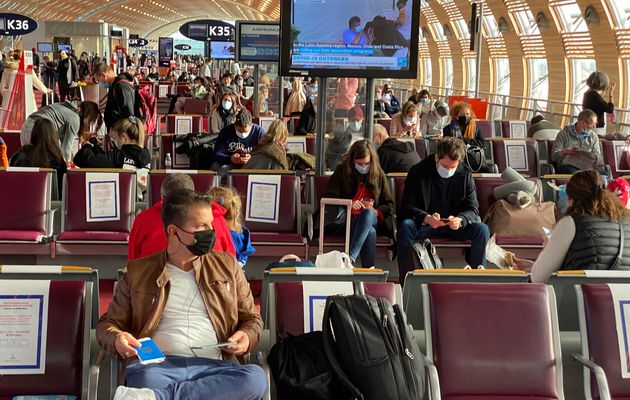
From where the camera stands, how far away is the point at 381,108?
19.2 meters

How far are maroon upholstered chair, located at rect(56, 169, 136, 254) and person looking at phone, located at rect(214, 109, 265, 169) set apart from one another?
7.71ft

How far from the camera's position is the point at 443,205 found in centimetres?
786

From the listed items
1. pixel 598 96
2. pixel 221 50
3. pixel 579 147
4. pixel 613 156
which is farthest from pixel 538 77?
pixel 579 147

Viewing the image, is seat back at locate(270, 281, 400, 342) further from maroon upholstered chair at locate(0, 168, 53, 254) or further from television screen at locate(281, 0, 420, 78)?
television screen at locate(281, 0, 420, 78)

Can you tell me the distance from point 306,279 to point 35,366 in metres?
1.26

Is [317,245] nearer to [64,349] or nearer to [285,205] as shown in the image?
[285,205]

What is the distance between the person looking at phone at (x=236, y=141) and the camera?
10.3m

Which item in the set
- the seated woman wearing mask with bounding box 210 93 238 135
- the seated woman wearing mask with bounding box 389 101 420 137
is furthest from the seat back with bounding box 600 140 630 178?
the seated woman wearing mask with bounding box 210 93 238 135

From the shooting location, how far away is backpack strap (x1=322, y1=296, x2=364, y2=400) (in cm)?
388

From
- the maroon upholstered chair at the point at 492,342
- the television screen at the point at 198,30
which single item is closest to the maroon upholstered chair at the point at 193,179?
the maroon upholstered chair at the point at 492,342

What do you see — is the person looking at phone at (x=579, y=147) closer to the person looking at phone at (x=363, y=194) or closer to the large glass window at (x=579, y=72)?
the person looking at phone at (x=363, y=194)

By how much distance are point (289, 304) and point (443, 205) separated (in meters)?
3.66

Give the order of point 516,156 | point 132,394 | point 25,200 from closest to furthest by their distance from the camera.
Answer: point 132,394 → point 25,200 → point 516,156

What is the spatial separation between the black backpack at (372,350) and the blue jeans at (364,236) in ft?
12.4
